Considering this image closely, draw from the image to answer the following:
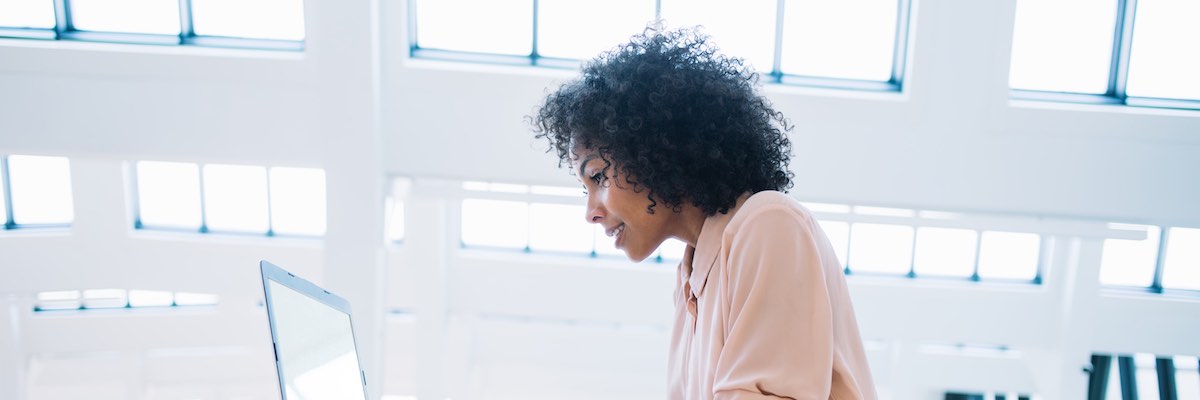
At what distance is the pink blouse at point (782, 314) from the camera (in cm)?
172

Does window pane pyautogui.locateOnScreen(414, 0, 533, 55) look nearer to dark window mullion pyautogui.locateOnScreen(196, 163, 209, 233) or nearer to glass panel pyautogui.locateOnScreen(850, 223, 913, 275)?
dark window mullion pyautogui.locateOnScreen(196, 163, 209, 233)

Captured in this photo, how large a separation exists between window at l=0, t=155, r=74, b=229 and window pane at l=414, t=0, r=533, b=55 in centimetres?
524

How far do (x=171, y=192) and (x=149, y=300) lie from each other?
2.28 meters

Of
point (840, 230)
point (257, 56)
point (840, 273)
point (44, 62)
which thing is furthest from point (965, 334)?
point (44, 62)

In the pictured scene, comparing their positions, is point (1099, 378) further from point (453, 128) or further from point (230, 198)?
point (230, 198)

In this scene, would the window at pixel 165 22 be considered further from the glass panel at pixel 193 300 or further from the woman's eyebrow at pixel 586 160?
the glass panel at pixel 193 300

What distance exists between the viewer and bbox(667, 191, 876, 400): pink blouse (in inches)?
67.6

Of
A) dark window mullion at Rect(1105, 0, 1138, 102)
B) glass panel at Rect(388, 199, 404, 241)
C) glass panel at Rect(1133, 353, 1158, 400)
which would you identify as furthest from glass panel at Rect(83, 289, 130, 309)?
glass panel at Rect(1133, 353, 1158, 400)

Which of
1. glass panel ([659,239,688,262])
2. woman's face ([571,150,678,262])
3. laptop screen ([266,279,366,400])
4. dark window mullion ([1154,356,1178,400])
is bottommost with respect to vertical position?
dark window mullion ([1154,356,1178,400])

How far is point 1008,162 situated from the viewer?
19.6ft

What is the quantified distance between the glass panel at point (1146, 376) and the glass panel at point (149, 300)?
→ 39.1ft

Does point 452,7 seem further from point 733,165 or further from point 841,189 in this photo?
point 733,165

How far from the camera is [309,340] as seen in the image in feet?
6.26

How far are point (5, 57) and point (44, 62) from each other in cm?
27
